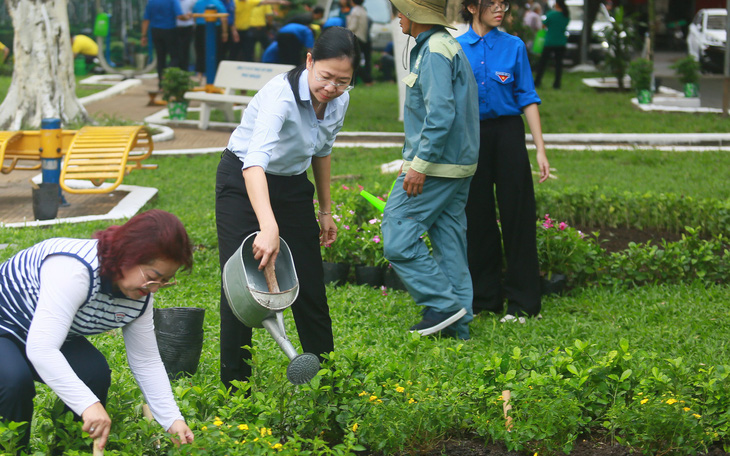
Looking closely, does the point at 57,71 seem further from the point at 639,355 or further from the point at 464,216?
the point at 639,355

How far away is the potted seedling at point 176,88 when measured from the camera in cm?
1345

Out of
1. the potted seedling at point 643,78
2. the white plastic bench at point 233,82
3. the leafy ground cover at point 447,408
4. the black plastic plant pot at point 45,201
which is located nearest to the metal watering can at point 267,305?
the leafy ground cover at point 447,408

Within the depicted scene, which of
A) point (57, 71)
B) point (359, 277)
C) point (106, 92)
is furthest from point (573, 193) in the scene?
point (106, 92)

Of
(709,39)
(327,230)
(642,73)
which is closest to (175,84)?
(642,73)

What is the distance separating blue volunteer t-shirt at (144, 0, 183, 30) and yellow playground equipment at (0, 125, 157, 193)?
790cm

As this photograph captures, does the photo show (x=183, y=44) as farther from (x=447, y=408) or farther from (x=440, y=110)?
(x=447, y=408)

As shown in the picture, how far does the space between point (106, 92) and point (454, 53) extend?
1484cm

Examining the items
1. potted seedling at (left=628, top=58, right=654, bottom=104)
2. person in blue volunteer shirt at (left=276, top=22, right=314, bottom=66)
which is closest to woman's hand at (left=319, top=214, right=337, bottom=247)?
person in blue volunteer shirt at (left=276, top=22, right=314, bottom=66)

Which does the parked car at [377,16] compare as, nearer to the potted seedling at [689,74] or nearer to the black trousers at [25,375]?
the potted seedling at [689,74]

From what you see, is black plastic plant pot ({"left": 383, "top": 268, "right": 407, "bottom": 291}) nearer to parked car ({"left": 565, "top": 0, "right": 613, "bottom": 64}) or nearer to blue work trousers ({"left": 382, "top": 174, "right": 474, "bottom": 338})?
blue work trousers ({"left": 382, "top": 174, "right": 474, "bottom": 338})

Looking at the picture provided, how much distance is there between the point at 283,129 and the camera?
3.45m

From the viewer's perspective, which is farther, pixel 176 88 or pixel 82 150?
pixel 176 88

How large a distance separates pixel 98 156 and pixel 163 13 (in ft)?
28.2

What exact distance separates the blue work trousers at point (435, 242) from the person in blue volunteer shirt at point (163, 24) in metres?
12.0
